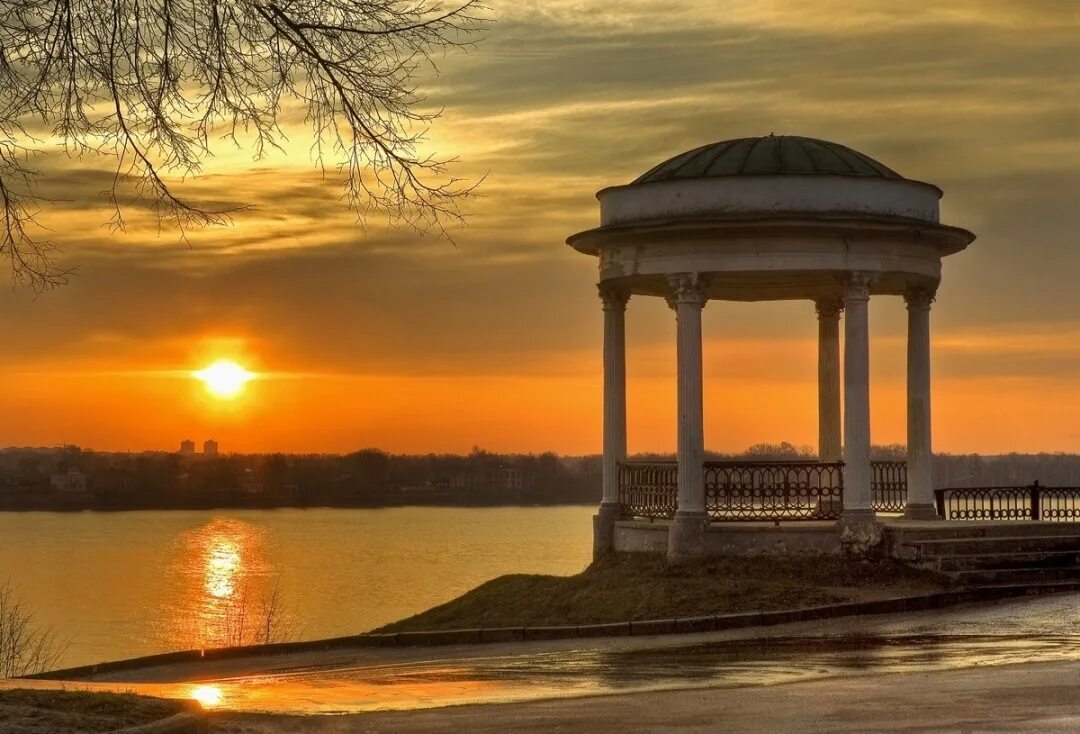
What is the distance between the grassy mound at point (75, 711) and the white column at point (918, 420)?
1811 centimetres

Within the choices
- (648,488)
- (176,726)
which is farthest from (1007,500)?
(176,726)

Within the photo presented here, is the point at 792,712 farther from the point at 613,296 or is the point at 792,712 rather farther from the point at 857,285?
the point at 613,296

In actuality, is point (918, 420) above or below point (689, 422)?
above

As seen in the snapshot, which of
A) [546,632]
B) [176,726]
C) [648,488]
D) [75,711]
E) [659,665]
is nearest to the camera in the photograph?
[176,726]

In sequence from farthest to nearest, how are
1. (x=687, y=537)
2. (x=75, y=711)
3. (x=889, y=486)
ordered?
(x=889, y=486), (x=687, y=537), (x=75, y=711)

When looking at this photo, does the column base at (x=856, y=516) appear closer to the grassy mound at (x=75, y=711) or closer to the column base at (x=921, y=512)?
the column base at (x=921, y=512)

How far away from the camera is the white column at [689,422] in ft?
85.4

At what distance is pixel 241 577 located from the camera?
10900 cm

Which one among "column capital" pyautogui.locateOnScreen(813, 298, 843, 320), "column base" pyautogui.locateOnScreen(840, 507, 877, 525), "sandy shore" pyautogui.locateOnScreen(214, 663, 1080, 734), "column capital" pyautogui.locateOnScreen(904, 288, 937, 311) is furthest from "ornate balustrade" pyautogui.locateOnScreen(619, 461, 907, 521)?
"sandy shore" pyautogui.locateOnScreen(214, 663, 1080, 734)

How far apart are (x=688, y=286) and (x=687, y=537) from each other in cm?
390

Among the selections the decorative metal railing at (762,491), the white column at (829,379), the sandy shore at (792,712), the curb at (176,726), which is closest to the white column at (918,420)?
the white column at (829,379)

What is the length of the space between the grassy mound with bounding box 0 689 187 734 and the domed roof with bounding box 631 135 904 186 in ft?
49.7

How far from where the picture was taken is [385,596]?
8838cm

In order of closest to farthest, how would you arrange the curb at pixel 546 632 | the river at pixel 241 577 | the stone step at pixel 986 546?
the curb at pixel 546 632
the stone step at pixel 986 546
the river at pixel 241 577
